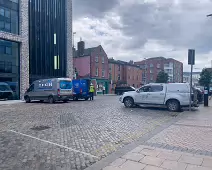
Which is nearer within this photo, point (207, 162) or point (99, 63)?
point (207, 162)

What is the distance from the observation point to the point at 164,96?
1380 cm

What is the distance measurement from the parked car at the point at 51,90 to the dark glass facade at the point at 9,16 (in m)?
6.46

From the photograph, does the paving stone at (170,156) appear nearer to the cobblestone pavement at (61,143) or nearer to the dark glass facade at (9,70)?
the cobblestone pavement at (61,143)

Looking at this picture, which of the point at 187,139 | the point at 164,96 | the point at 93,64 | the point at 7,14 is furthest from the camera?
the point at 93,64

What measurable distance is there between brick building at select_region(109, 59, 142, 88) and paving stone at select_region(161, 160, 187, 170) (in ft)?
142

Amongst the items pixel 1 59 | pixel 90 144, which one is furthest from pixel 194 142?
pixel 1 59

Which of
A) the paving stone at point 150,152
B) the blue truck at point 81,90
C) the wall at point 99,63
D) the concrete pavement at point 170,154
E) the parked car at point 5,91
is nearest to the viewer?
the concrete pavement at point 170,154

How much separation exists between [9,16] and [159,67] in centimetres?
7253

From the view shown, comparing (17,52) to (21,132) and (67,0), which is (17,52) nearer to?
(67,0)

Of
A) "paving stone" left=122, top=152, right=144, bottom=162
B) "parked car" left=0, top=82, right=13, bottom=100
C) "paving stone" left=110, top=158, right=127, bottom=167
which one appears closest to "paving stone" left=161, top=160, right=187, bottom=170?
"paving stone" left=122, top=152, right=144, bottom=162

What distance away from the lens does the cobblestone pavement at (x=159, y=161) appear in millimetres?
4141

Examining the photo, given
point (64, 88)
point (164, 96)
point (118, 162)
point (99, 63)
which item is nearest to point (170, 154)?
point (118, 162)

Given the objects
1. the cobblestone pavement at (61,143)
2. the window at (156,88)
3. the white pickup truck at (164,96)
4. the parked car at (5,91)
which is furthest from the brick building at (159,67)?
the cobblestone pavement at (61,143)

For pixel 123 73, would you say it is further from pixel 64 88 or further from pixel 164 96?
pixel 164 96
